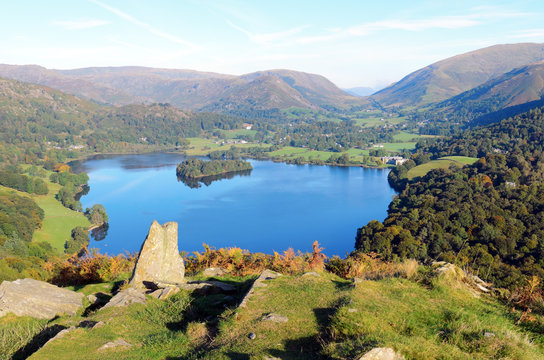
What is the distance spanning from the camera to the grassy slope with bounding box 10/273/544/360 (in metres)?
7.44

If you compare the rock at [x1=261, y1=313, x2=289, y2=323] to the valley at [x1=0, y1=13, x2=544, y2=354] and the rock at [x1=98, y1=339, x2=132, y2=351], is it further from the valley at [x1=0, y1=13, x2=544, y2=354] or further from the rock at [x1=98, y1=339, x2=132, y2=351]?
the rock at [x1=98, y1=339, x2=132, y2=351]

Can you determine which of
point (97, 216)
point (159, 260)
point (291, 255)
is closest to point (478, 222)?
point (291, 255)

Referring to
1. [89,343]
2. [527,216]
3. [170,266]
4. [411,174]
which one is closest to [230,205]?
[411,174]

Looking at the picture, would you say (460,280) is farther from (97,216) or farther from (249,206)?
(249,206)

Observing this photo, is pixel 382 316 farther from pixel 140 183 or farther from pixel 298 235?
pixel 140 183

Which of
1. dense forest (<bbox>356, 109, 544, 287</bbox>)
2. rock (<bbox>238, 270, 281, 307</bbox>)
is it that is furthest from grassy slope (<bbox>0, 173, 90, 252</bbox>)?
rock (<bbox>238, 270, 281, 307</bbox>)

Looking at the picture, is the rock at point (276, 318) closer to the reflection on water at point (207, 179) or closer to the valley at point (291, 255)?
the valley at point (291, 255)

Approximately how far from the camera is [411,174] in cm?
11638

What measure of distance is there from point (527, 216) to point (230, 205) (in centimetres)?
6988

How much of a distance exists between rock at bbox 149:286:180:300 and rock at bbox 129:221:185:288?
1279mm

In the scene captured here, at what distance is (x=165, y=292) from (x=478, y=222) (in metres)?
58.4

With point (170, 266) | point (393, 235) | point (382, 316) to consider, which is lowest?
point (393, 235)

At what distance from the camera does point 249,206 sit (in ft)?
328

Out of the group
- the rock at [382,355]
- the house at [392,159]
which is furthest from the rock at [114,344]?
the house at [392,159]
